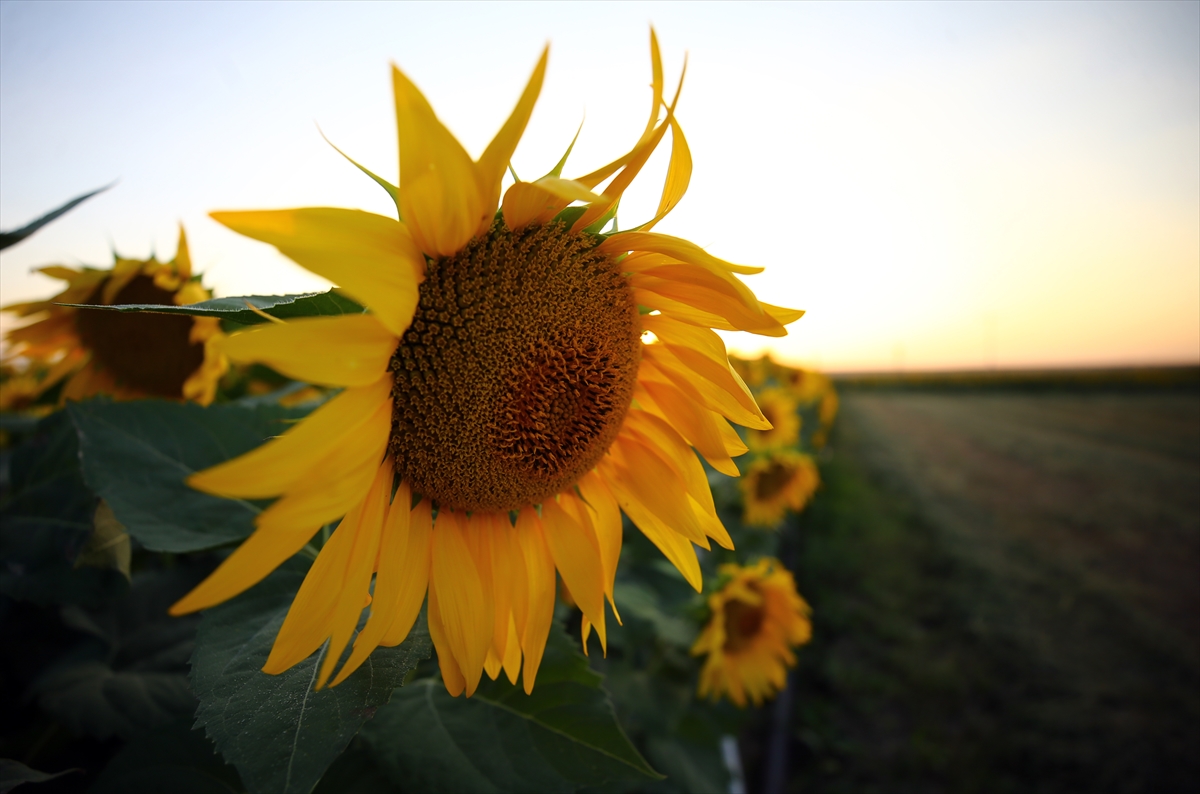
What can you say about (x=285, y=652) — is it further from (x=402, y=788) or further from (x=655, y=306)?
(x=655, y=306)

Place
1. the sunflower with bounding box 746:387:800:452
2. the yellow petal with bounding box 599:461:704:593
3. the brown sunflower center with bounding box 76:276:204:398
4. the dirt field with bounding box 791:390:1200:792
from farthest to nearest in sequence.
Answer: the sunflower with bounding box 746:387:800:452, the dirt field with bounding box 791:390:1200:792, the brown sunflower center with bounding box 76:276:204:398, the yellow petal with bounding box 599:461:704:593

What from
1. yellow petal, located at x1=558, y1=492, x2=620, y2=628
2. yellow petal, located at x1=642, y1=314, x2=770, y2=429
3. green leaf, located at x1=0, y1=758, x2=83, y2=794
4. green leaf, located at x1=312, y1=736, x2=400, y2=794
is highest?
yellow petal, located at x1=642, y1=314, x2=770, y2=429

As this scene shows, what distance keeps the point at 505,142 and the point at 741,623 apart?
8.94 feet

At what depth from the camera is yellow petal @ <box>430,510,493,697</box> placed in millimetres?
868

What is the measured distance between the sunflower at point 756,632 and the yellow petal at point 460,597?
2.07 metres

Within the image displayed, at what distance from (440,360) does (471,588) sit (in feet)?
1.17

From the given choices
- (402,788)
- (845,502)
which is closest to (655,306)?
(402,788)

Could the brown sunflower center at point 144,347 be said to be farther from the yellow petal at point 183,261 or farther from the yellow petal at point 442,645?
the yellow petal at point 442,645

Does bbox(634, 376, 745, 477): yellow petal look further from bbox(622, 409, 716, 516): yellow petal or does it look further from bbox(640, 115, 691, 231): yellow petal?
bbox(640, 115, 691, 231): yellow petal

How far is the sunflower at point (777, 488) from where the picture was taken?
4504 millimetres

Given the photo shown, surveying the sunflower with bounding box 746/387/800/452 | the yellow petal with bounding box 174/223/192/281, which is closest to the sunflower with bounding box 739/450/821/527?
the sunflower with bounding box 746/387/800/452

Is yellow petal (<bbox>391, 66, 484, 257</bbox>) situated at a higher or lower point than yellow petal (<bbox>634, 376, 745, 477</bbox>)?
higher

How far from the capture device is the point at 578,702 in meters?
1.10

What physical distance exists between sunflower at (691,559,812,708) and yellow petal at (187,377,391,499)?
7.91 feet
